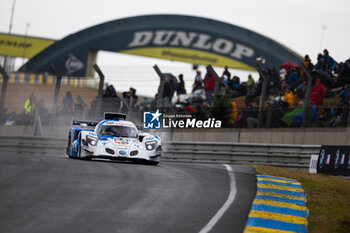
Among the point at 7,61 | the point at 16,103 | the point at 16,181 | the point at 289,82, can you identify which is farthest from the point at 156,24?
the point at 16,181

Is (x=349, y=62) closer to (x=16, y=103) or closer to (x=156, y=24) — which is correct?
(x=16, y=103)

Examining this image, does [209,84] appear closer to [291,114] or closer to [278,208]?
[291,114]

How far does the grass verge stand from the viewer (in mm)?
8727

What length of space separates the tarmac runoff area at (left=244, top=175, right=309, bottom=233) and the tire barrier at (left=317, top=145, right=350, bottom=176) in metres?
3.62

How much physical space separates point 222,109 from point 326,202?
9687 millimetres

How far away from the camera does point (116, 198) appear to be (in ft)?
31.1

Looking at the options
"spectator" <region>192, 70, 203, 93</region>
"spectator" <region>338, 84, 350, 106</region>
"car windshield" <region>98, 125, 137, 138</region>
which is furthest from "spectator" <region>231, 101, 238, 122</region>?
"car windshield" <region>98, 125, 137, 138</region>

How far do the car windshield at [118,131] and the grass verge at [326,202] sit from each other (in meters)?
3.46

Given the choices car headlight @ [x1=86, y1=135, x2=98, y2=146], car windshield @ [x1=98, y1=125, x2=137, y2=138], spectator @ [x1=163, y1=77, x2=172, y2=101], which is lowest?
car headlight @ [x1=86, y1=135, x2=98, y2=146]

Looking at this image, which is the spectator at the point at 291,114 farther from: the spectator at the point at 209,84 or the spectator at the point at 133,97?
the spectator at the point at 133,97

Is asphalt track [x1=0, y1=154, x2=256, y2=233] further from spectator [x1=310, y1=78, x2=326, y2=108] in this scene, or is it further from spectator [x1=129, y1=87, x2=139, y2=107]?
spectator [x1=129, y1=87, x2=139, y2=107]

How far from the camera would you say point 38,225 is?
7.69m

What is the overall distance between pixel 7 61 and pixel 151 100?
40.8m

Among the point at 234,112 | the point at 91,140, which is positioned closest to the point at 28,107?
the point at 234,112
